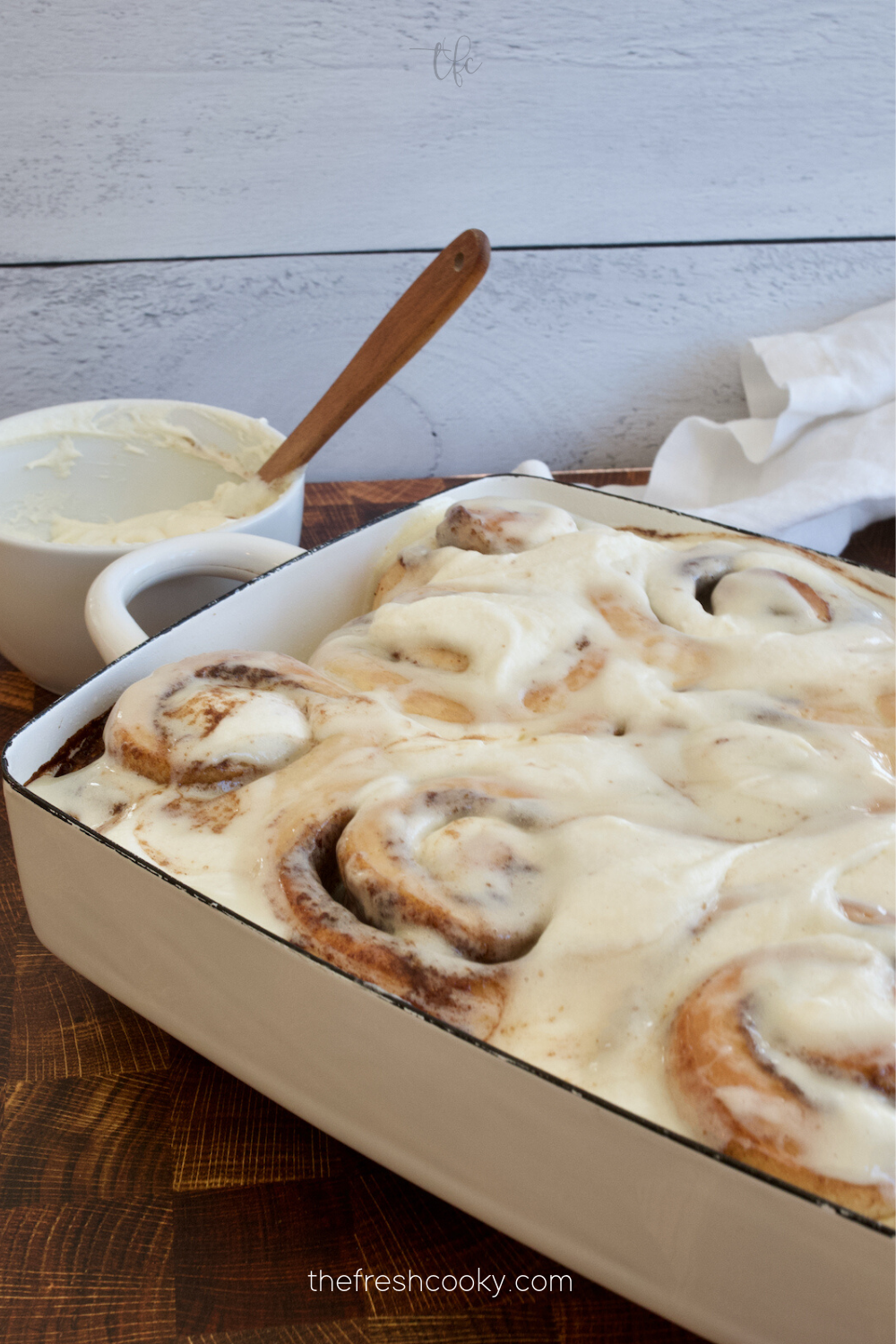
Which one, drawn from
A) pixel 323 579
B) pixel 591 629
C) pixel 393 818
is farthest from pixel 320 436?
pixel 393 818

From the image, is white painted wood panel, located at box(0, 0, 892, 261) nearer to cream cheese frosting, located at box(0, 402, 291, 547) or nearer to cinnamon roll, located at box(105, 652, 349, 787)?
cream cheese frosting, located at box(0, 402, 291, 547)

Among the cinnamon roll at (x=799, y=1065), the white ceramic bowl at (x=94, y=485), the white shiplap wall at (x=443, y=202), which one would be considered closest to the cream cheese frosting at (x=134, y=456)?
the white ceramic bowl at (x=94, y=485)

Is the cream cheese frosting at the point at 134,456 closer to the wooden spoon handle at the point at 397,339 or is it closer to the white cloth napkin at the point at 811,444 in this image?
the wooden spoon handle at the point at 397,339

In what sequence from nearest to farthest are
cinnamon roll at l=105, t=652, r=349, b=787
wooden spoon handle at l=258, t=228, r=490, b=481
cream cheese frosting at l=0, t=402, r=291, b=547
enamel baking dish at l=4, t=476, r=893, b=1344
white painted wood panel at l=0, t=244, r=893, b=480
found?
1. enamel baking dish at l=4, t=476, r=893, b=1344
2. cinnamon roll at l=105, t=652, r=349, b=787
3. wooden spoon handle at l=258, t=228, r=490, b=481
4. cream cheese frosting at l=0, t=402, r=291, b=547
5. white painted wood panel at l=0, t=244, r=893, b=480

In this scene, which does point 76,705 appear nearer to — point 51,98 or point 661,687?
point 661,687

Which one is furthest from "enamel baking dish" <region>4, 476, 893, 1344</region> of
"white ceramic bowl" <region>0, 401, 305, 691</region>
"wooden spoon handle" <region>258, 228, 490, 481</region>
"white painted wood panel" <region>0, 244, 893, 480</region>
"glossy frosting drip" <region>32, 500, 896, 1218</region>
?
"white painted wood panel" <region>0, 244, 893, 480</region>

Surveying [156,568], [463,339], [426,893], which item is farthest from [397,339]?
[426,893]

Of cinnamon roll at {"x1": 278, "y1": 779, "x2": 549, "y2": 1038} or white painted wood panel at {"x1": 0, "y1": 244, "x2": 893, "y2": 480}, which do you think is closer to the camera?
cinnamon roll at {"x1": 278, "y1": 779, "x2": 549, "y2": 1038}
